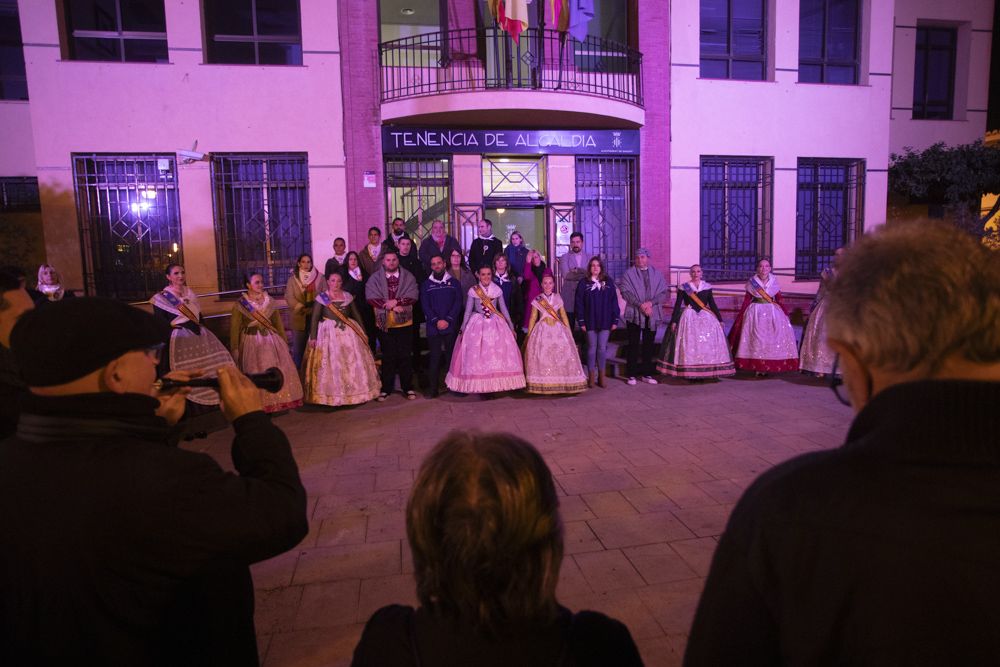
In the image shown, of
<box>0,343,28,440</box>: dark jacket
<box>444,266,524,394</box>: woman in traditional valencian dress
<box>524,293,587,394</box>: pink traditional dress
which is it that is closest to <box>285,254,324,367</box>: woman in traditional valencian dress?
<box>444,266,524,394</box>: woman in traditional valencian dress

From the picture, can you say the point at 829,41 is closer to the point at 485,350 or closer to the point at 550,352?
the point at 550,352

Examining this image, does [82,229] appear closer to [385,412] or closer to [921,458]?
[385,412]

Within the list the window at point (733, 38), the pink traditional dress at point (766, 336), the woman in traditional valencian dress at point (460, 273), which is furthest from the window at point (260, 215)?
the window at point (733, 38)

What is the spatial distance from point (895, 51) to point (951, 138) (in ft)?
8.11

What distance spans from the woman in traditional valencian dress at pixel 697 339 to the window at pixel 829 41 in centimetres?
785

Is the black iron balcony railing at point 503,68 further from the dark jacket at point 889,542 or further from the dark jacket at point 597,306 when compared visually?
the dark jacket at point 889,542

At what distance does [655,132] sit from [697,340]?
18.1ft

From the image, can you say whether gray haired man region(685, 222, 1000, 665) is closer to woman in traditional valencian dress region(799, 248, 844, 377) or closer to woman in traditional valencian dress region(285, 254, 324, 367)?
woman in traditional valencian dress region(285, 254, 324, 367)

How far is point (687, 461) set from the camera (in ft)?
19.2

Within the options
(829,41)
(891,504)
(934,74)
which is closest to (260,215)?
(891,504)

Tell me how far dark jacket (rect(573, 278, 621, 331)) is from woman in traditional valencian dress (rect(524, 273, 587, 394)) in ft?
1.53

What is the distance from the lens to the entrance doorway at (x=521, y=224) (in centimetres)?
1340

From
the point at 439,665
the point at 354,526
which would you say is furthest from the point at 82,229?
the point at 439,665

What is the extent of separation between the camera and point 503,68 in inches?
496
